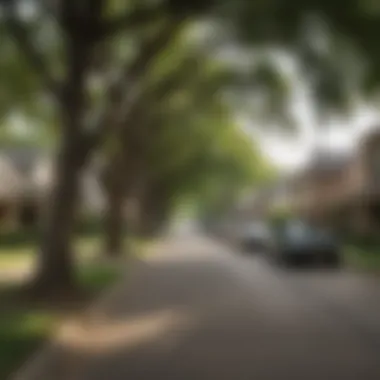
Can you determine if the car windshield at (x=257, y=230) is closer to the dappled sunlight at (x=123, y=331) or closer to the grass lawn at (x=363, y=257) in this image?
Answer: the grass lawn at (x=363, y=257)

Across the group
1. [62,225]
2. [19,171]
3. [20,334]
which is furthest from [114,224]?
[19,171]

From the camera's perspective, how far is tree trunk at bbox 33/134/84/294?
19.3 meters

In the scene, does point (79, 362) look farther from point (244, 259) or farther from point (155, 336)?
point (244, 259)

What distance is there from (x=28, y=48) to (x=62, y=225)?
13.0 feet

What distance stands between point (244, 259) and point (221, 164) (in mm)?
47119

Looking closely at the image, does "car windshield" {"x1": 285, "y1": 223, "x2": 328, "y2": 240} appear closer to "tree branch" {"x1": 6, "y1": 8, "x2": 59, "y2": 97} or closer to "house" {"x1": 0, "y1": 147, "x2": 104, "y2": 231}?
"tree branch" {"x1": 6, "y1": 8, "x2": 59, "y2": 97}

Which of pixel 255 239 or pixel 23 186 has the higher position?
pixel 23 186

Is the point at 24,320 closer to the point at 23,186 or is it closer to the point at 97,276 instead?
the point at 97,276

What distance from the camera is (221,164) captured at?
3418 inches

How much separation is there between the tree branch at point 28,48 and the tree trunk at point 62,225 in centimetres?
129

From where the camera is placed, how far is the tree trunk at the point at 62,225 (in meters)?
19.3

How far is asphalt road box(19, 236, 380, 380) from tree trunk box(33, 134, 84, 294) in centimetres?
123

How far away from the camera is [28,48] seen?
19547 millimetres

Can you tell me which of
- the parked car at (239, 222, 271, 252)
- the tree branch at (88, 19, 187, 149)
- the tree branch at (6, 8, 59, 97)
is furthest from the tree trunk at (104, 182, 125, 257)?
the tree branch at (6, 8, 59, 97)
